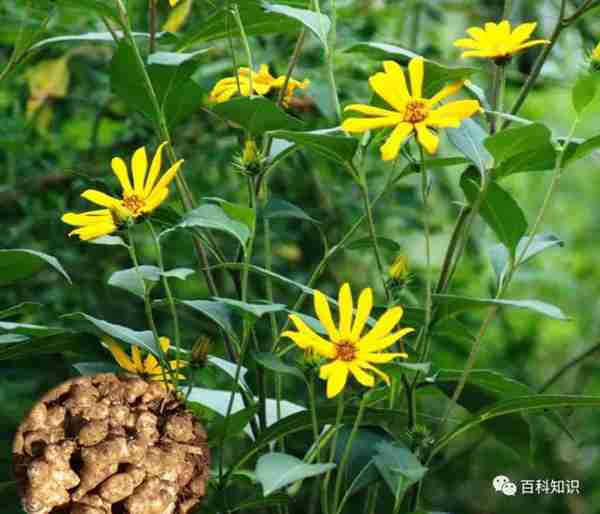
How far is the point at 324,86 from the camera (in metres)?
1.23

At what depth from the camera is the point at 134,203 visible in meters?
0.64

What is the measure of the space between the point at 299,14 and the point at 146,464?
10.6 inches

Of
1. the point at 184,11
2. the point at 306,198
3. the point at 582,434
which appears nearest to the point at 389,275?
the point at 184,11

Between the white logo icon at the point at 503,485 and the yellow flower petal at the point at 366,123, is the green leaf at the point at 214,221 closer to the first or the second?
the yellow flower petal at the point at 366,123

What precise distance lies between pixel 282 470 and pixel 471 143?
0.78 ft

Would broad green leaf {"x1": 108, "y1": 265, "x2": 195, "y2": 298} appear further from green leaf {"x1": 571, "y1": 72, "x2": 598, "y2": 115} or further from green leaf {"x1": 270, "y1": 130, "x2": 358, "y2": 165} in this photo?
green leaf {"x1": 571, "y1": 72, "x2": 598, "y2": 115}

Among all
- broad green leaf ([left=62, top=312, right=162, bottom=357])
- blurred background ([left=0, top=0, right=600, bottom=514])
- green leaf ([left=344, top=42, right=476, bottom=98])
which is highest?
green leaf ([left=344, top=42, right=476, bottom=98])

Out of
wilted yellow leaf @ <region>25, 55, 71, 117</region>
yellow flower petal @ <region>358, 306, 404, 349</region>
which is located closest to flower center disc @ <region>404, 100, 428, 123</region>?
yellow flower petal @ <region>358, 306, 404, 349</region>

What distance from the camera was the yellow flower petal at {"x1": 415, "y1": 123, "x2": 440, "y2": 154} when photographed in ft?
1.96

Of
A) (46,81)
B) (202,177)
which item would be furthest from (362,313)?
(202,177)

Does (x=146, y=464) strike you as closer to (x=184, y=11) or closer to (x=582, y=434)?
(x=184, y=11)

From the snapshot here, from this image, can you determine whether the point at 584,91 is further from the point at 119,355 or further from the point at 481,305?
the point at 119,355

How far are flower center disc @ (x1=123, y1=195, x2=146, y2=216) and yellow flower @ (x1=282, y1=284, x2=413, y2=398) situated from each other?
0.11 m

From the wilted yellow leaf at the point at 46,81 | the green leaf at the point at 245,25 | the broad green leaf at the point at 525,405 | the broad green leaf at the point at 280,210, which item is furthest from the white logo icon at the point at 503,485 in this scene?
the wilted yellow leaf at the point at 46,81
